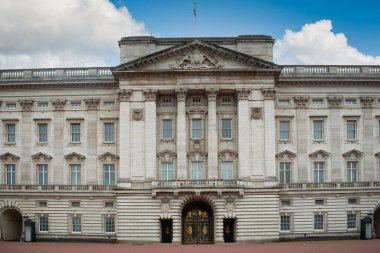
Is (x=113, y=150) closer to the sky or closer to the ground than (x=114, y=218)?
closer to the sky

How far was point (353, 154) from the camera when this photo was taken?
202 feet

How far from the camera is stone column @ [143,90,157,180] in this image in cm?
5781

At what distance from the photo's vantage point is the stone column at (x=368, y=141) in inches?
2416

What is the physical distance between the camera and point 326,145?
202 ft

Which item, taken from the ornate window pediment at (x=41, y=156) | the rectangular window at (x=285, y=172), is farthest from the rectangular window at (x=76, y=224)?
the rectangular window at (x=285, y=172)

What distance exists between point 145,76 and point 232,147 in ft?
36.7

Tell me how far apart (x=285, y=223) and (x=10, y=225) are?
94.8 ft

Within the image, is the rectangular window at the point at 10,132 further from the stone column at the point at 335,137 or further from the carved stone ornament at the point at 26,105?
the stone column at the point at 335,137

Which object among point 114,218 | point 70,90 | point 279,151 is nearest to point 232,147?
point 279,151

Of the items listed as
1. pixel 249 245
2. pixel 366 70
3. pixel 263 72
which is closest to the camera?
pixel 249 245

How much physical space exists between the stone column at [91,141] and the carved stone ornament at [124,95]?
411 centimetres

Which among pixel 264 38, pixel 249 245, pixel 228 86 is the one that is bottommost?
pixel 249 245

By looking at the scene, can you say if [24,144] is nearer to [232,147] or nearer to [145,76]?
[145,76]

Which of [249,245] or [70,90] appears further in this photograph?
[70,90]
